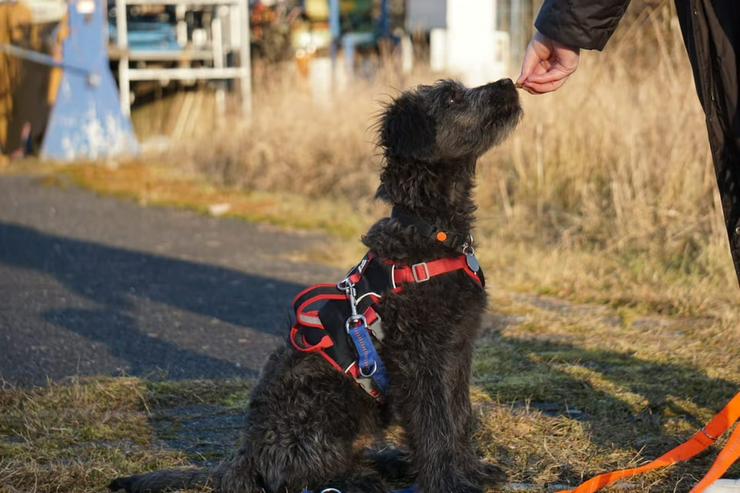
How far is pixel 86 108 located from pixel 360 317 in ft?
34.6

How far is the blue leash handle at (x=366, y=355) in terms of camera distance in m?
3.38

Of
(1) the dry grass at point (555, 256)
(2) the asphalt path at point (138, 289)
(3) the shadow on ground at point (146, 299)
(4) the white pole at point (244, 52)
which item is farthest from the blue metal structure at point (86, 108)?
(3) the shadow on ground at point (146, 299)

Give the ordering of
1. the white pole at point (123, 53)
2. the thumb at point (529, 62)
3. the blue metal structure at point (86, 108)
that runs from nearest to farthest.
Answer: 1. the thumb at point (529, 62)
2. the blue metal structure at point (86, 108)
3. the white pole at point (123, 53)

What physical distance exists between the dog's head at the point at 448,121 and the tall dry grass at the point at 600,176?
2.76m

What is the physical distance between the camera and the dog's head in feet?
11.9

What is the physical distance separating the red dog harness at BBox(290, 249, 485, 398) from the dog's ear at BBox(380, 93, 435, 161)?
16.1 inches

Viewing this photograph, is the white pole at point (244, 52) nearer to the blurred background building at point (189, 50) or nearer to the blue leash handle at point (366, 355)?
the blurred background building at point (189, 50)

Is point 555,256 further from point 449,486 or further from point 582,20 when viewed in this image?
point 449,486

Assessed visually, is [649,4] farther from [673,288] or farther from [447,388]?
[447,388]

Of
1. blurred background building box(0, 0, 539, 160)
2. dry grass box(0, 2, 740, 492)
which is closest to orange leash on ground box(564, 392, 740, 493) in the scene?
dry grass box(0, 2, 740, 492)

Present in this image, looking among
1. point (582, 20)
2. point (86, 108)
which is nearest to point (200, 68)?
point (86, 108)

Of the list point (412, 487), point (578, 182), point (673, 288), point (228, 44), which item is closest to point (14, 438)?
point (412, 487)

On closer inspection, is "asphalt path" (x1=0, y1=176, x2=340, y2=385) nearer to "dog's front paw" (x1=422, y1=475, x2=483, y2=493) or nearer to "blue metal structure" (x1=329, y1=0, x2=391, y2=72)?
"dog's front paw" (x1=422, y1=475, x2=483, y2=493)

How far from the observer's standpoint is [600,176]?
8.25 metres
